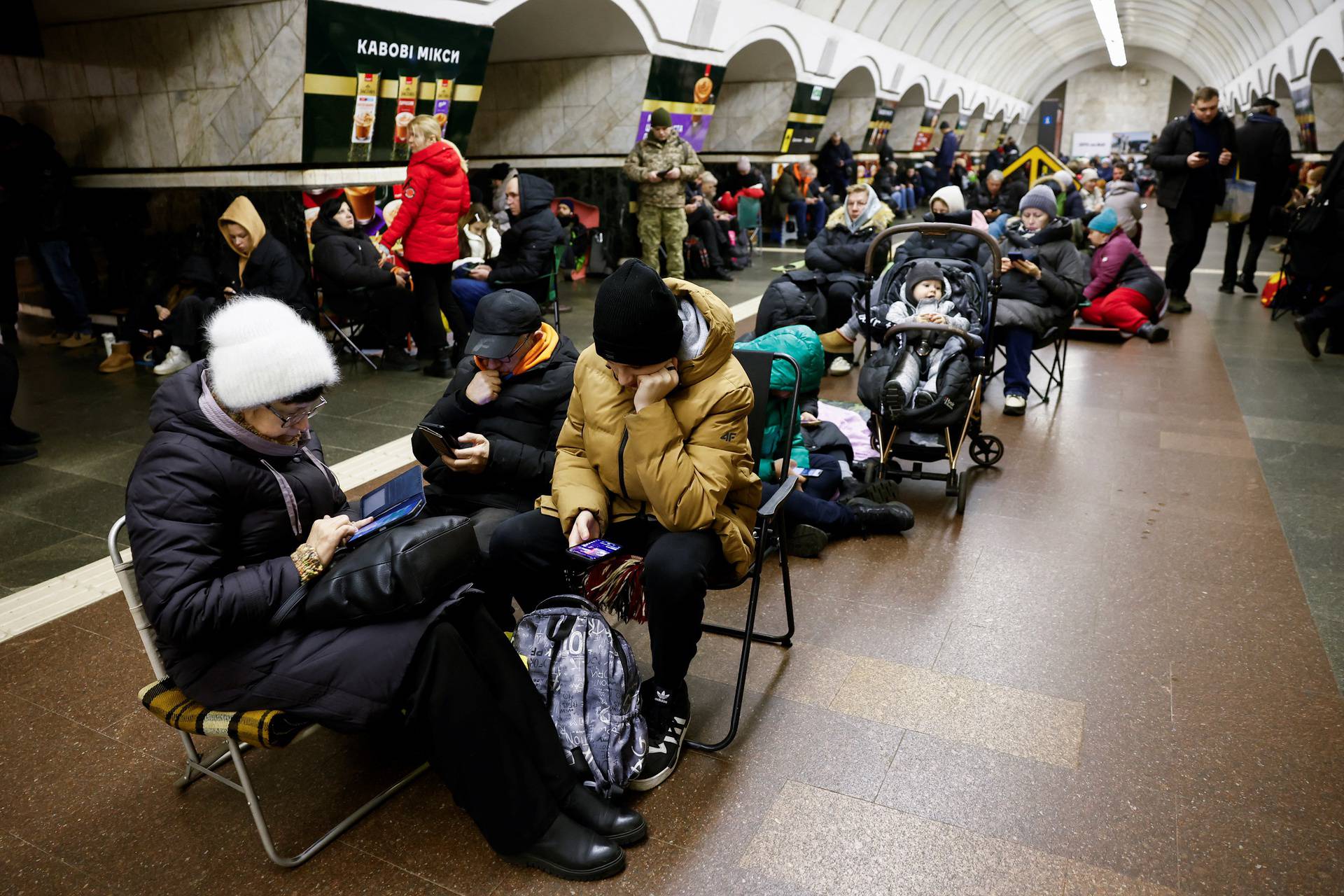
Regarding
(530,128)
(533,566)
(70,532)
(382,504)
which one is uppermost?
(530,128)

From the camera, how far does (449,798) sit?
98.5 inches

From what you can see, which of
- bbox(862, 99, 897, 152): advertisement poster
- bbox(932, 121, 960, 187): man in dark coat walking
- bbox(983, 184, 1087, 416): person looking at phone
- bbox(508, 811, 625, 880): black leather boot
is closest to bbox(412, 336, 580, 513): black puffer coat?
bbox(508, 811, 625, 880): black leather boot

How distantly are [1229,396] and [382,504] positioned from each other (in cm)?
609

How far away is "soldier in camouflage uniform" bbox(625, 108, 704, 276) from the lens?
1029 centimetres

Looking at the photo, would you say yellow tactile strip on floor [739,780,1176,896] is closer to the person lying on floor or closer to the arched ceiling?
the person lying on floor

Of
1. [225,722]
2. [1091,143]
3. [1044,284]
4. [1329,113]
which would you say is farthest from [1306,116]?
[1091,143]

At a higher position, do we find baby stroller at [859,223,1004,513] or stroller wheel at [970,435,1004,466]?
baby stroller at [859,223,1004,513]

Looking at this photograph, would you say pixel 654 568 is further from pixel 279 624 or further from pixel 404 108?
pixel 404 108

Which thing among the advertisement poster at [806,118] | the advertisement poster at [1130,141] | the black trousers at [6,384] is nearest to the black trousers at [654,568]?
the black trousers at [6,384]

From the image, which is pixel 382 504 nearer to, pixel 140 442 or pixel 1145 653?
Result: pixel 1145 653

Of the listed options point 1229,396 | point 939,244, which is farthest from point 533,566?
point 1229,396

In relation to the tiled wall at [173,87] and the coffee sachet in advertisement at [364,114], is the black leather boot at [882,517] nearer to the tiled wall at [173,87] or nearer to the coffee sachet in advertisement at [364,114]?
the tiled wall at [173,87]

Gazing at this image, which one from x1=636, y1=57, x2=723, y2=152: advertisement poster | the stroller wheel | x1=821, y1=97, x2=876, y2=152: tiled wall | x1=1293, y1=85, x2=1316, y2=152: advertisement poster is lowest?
the stroller wheel

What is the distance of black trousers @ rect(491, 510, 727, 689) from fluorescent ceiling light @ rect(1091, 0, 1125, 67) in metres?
22.5
